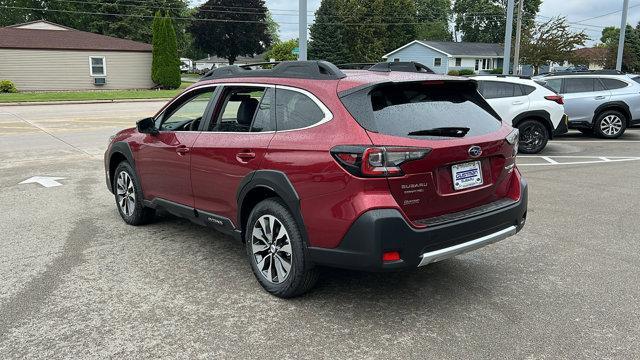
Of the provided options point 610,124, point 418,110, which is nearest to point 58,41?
point 610,124

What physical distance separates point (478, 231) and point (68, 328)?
9.32 feet

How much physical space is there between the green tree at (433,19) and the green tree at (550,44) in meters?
53.0

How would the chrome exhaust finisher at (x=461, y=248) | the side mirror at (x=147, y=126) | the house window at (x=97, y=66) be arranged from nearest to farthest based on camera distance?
1. the chrome exhaust finisher at (x=461, y=248)
2. the side mirror at (x=147, y=126)
3. the house window at (x=97, y=66)

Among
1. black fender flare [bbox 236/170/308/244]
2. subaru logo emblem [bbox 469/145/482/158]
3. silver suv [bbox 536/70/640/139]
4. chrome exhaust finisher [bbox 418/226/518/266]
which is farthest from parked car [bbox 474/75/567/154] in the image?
black fender flare [bbox 236/170/308/244]

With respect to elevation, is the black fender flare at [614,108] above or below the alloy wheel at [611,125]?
above

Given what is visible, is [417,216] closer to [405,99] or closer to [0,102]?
[405,99]

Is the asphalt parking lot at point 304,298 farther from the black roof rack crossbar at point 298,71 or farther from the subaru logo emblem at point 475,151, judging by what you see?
the black roof rack crossbar at point 298,71

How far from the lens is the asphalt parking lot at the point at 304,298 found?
3299mm

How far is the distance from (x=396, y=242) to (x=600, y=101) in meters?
12.2

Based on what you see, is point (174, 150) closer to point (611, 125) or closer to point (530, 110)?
point (530, 110)

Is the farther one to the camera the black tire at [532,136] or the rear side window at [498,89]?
the rear side window at [498,89]

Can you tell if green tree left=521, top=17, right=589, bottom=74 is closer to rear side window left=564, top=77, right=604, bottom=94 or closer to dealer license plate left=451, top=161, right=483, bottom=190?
rear side window left=564, top=77, right=604, bottom=94

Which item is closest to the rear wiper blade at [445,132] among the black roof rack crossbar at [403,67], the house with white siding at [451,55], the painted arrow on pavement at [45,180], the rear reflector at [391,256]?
the rear reflector at [391,256]

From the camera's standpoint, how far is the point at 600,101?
1340 centimetres
